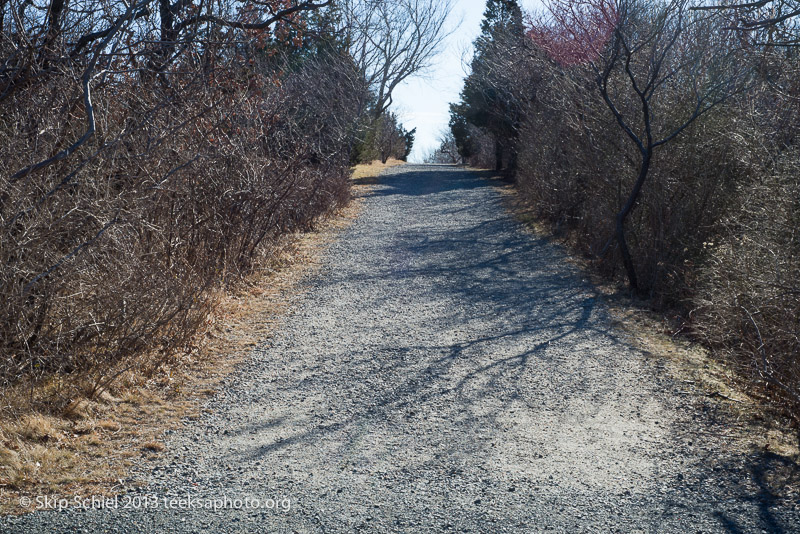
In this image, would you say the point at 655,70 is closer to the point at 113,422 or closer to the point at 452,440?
the point at 452,440

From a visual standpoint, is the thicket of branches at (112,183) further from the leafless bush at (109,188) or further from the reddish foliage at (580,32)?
the reddish foliage at (580,32)

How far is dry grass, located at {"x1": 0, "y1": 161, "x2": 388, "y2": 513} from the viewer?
374 centimetres

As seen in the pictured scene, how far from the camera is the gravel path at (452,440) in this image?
351 cm

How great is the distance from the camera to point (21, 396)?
4410 mm

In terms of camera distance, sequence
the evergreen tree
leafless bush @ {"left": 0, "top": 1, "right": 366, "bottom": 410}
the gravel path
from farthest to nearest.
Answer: the evergreen tree
leafless bush @ {"left": 0, "top": 1, "right": 366, "bottom": 410}
the gravel path

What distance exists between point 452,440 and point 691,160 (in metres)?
6.25

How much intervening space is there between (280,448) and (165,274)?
2389 millimetres

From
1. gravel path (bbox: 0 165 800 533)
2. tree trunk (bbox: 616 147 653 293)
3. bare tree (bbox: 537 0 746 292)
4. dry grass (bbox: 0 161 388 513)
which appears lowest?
gravel path (bbox: 0 165 800 533)

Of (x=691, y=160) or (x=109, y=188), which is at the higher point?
(x=691, y=160)

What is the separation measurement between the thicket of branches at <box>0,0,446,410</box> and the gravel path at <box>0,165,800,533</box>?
107cm

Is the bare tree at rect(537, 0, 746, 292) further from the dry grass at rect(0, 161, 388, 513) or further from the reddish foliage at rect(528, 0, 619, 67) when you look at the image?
the dry grass at rect(0, 161, 388, 513)

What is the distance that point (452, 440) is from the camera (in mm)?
4523

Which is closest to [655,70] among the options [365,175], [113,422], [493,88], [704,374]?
[704,374]

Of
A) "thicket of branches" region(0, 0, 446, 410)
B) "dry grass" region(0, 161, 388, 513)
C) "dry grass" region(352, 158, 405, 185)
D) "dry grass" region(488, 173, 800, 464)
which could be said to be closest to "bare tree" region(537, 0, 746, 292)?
"dry grass" region(488, 173, 800, 464)
